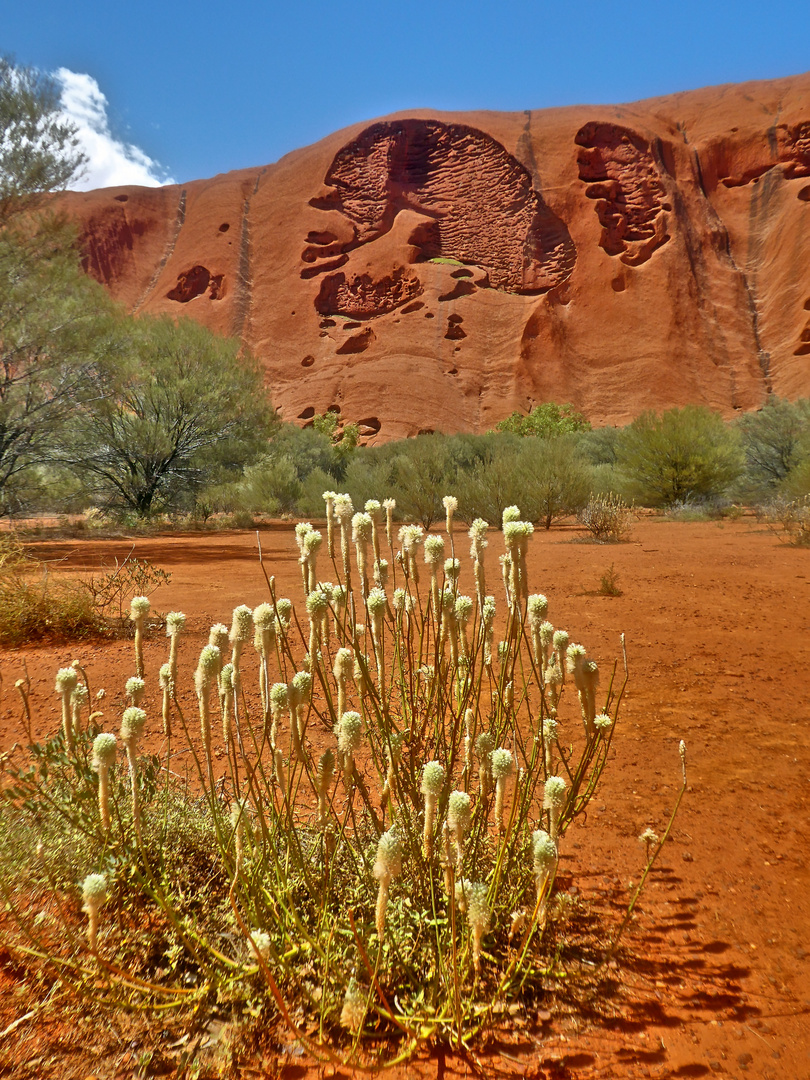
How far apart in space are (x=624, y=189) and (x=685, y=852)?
45.9 metres

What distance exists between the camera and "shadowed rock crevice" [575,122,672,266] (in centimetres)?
3850

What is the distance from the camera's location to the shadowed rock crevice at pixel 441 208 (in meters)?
39.6

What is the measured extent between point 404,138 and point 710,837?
4918 cm

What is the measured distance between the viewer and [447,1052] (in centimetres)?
114

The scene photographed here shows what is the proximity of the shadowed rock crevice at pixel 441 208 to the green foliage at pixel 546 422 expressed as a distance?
11303 millimetres

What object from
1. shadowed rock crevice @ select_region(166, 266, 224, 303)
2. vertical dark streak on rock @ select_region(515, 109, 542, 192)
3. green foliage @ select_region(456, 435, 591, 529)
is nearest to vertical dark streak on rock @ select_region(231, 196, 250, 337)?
shadowed rock crevice @ select_region(166, 266, 224, 303)

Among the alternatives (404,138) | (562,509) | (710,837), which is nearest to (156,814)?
(710,837)

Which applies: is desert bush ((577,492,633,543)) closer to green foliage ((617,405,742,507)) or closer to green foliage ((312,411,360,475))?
green foliage ((617,405,742,507))

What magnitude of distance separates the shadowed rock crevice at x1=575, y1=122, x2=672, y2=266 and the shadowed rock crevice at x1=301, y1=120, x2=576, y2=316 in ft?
9.33

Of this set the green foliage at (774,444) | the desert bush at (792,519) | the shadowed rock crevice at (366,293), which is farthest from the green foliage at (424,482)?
the shadowed rock crevice at (366,293)

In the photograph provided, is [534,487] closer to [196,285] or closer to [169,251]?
[196,285]

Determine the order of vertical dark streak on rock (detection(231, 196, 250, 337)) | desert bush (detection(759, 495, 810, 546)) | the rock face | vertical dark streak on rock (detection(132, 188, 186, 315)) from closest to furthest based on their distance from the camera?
1. desert bush (detection(759, 495, 810, 546))
2. the rock face
3. vertical dark streak on rock (detection(231, 196, 250, 337))
4. vertical dark streak on rock (detection(132, 188, 186, 315))

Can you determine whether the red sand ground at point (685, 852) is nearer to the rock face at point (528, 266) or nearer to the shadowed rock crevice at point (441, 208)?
the rock face at point (528, 266)

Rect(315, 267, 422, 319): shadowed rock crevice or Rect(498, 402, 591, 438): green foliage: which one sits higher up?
Rect(315, 267, 422, 319): shadowed rock crevice
